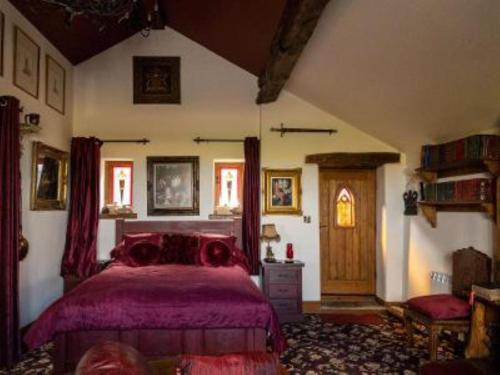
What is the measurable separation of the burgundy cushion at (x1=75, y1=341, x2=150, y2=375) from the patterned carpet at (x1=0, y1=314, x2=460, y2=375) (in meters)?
1.96

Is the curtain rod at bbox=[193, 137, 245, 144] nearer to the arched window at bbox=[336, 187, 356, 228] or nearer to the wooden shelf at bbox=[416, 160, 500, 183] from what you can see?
the arched window at bbox=[336, 187, 356, 228]

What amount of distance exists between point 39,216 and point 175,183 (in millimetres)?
1641

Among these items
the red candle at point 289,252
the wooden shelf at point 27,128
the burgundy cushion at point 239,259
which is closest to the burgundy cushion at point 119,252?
the burgundy cushion at point 239,259

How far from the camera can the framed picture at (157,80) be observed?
515 cm

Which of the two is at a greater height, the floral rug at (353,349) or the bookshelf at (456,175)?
the bookshelf at (456,175)

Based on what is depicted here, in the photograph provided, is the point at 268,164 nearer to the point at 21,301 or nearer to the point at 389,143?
the point at 389,143

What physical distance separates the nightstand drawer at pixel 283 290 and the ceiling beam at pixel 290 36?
2341mm

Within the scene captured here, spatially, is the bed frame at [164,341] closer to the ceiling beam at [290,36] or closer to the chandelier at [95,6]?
the chandelier at [95,6]

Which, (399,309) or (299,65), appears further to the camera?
(399,309)

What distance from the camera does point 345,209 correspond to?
5.59m

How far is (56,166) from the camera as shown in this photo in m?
4.42

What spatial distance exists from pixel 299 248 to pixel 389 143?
5.96 feet

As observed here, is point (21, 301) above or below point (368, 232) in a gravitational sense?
below

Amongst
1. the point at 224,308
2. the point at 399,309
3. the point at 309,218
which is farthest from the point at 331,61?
the point at 399,309
